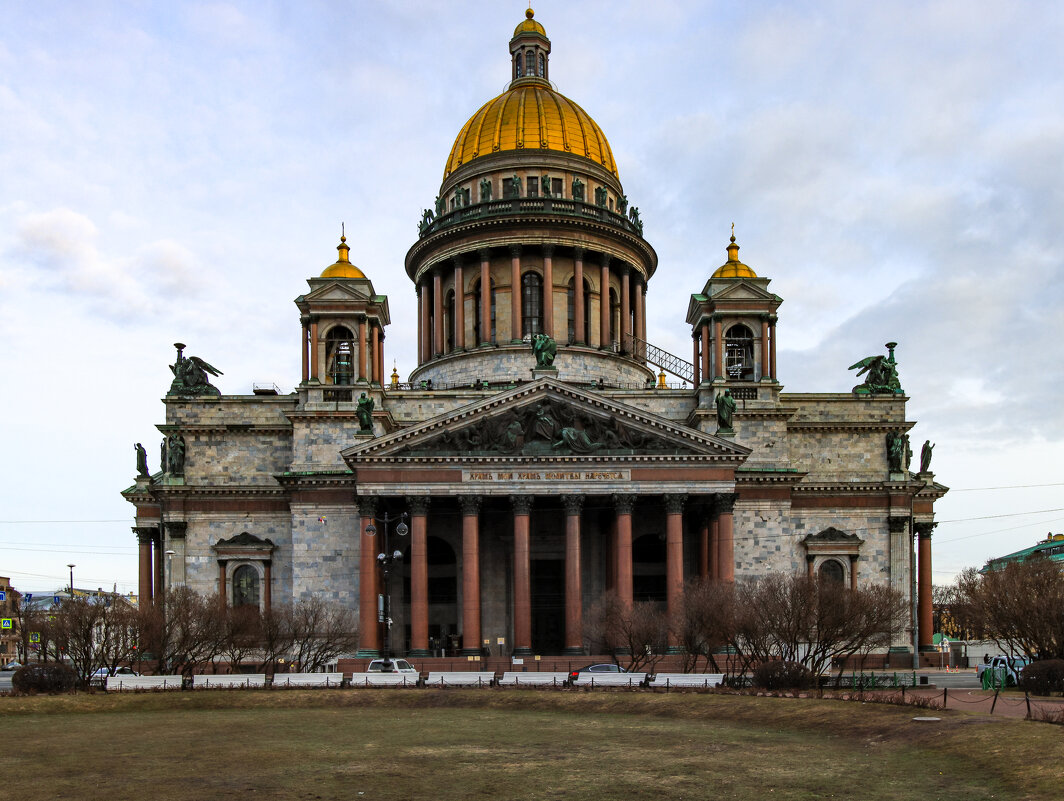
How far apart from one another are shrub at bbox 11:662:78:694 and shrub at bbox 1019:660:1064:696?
3665cm

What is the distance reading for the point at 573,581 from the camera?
60312mm

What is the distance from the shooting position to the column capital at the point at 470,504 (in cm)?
A: 6069

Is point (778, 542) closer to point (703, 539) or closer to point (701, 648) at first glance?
point (703, 539)

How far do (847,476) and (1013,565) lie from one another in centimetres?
1062

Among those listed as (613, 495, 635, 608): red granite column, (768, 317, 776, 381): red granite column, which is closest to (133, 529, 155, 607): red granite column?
(613, 495, 635, 608): red granite column

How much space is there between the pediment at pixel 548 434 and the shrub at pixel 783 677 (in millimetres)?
17795

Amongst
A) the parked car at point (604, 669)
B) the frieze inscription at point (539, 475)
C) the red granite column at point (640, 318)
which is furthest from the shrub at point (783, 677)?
the red granite column at point (640, 318)

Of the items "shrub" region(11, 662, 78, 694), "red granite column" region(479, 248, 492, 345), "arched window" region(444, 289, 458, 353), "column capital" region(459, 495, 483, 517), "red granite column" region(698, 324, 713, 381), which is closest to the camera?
"shrub" region(11, 662, 78, 694)

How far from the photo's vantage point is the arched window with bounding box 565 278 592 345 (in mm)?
80188

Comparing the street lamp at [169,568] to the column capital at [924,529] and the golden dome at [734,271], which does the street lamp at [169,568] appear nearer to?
the golden dome at [734,271]

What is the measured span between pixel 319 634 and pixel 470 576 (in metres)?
8.03

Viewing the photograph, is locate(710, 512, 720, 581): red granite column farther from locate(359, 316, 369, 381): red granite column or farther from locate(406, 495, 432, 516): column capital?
locate(359, 316, 369, 381): red granite column

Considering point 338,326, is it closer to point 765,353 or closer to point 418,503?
point 418,503

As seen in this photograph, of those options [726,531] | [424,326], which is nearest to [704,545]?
[726,531]
